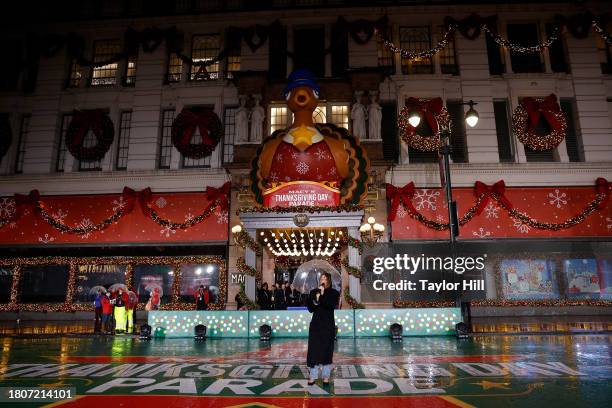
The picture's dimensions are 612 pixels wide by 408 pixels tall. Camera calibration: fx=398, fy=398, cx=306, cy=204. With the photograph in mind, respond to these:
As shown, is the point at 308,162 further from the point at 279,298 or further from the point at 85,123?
the point at 85,123

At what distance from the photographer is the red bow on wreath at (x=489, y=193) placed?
19.5m

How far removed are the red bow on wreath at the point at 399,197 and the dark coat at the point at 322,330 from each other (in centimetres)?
1351

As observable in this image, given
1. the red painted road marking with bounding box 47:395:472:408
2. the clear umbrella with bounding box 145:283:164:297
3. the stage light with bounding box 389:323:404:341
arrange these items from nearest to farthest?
the red painted road marking with bounding box 47:395:472:408 → the stage light with bounding box 389:323:404:341 → the clear umbrella with bounding box 145:283:164:297

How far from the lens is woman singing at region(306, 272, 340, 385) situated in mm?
6359

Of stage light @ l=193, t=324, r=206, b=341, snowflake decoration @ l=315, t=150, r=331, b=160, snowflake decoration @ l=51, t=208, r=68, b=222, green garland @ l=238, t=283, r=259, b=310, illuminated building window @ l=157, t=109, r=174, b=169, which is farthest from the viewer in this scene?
illuminated building window @ l=157, t=109, r=174, b=169

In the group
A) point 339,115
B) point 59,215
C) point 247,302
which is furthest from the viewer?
point 339,115

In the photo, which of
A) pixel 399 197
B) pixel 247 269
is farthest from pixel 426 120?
pixel 247 269

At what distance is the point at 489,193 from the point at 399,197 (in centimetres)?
441

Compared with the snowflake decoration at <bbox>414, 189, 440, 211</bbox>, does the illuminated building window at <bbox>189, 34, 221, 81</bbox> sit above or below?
above

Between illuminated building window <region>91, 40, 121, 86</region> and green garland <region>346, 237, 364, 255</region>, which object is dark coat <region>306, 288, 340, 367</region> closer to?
green garland <region>346, 237, 364, 255</region>

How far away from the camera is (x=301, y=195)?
54.5 ft

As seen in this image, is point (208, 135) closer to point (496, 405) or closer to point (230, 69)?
point (230, 69)

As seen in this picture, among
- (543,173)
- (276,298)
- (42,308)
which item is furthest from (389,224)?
(42,308)

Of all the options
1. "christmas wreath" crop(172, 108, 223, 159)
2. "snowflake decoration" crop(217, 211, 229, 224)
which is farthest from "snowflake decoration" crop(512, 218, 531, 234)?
"christmas wreath" crop(172, 108, 223, 159)
